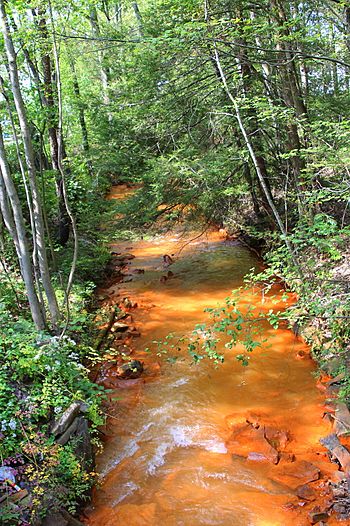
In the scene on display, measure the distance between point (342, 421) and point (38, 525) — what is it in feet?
11.8

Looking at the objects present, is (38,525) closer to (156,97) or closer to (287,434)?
(287,434)

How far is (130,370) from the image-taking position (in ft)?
22.1

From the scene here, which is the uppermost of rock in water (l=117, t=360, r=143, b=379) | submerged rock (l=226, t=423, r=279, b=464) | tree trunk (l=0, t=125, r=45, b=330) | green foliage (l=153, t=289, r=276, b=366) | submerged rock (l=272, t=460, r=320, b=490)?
tree trunk (l=0, t=125, r=45, b=330)

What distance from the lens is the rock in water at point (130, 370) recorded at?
6715mm

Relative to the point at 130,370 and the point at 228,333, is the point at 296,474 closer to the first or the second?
the point at 228,333

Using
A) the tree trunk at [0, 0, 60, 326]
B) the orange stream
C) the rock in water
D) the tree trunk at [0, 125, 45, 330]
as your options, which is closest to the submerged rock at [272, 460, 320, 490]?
the orange stream

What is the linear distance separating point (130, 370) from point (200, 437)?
6.42 feet

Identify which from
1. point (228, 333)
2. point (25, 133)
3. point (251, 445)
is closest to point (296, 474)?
point (251, 445)

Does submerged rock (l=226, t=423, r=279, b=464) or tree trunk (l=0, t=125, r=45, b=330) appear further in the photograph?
tree trunk (l=0, t=125, r=45, b=330)

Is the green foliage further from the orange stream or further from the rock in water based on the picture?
the rock in water

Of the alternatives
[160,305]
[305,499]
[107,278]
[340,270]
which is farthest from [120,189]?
[305,499]

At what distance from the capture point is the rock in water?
22.0 ft

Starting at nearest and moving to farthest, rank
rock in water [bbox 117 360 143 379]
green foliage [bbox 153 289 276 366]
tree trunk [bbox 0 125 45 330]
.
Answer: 1. green foliage [bbox 153 289 276 366]
2. tree trunk [bbox 0 125 45 330]
3. rock in water [bbox 117 360 143 379]

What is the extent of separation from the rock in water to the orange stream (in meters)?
0.16
